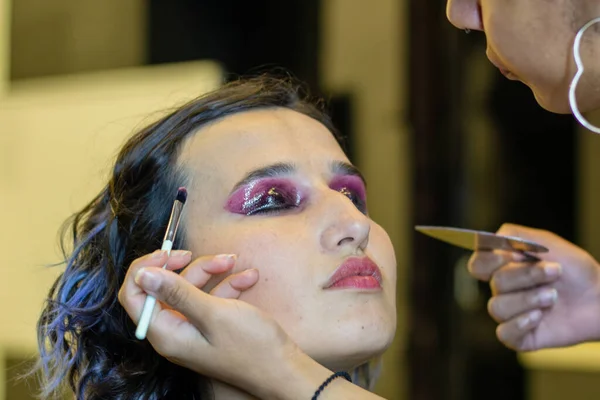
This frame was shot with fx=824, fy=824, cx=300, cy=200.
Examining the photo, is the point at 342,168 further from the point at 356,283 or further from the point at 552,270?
the point at 552,270

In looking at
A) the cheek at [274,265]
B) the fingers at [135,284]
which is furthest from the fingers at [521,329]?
the fingers at [135,284]

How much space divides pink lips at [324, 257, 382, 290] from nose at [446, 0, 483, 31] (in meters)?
0.41

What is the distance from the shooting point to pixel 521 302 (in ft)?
5.48

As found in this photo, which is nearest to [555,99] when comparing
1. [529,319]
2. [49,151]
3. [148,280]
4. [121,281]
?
[529,319]

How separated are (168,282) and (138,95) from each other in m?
1.85

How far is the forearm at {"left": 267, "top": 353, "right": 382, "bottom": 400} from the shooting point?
1082mm

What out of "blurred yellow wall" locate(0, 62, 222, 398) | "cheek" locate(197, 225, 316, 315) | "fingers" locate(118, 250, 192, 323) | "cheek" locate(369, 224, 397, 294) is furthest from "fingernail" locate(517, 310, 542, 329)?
"blurred yellow wall" locate(0, 62, 222, 398)

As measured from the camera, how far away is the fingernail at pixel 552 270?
163 centimetres

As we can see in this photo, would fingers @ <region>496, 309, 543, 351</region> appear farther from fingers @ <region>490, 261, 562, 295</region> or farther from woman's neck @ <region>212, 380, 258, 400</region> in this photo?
woman's neck @ <region>212, 380, 258, 400</region>

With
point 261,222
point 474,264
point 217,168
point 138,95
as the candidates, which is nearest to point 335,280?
point 261,222

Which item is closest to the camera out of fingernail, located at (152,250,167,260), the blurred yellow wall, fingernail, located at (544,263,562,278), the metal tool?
fingernail, located at (152,250,167,260)

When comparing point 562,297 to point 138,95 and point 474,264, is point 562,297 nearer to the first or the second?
point 474,264

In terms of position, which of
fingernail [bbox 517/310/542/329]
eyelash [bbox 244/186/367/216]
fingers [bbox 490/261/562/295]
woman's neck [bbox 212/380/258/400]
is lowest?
woman's neck [bbox 212/380/258/400]

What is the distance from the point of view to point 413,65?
2908mm
